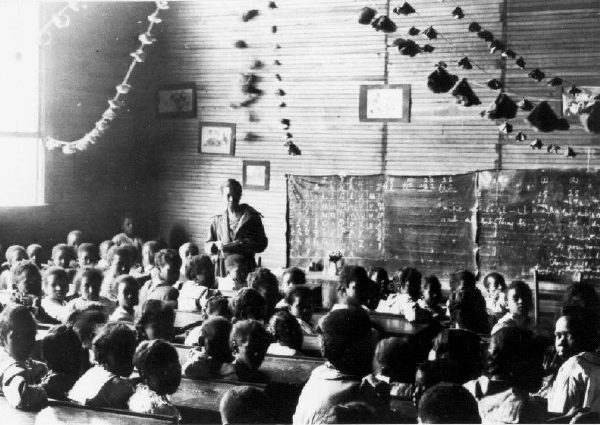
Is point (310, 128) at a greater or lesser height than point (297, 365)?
greater

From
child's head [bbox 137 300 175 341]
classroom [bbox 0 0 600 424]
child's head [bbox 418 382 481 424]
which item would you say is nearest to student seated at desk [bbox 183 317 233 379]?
child's head [bbox 137 300 175 341]

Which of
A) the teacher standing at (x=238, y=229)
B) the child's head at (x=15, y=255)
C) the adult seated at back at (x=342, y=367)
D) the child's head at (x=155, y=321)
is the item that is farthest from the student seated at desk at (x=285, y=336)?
the child's head at (x=15, y=255)

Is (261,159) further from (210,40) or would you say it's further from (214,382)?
(214,382)

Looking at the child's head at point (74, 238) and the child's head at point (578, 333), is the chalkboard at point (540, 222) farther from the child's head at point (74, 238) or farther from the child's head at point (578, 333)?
the child's head at point (74, 238)

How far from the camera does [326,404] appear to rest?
241 cm

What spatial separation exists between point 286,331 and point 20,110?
6014mm

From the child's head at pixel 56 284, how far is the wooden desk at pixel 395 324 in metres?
2.26

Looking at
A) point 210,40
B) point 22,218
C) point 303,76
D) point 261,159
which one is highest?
point 210,40

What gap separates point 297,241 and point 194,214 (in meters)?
1.70

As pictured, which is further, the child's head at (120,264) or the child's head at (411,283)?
the child's head at (120,264)

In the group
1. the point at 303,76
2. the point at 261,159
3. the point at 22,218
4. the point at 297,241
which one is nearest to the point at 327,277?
the point at 297,241

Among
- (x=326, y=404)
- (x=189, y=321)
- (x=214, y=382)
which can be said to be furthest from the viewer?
(x=189, y=321)

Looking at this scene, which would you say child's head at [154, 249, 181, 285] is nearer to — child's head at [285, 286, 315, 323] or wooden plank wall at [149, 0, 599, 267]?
child's head at [285, 286, 315, 323]

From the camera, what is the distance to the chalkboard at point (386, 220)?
8.02 m
